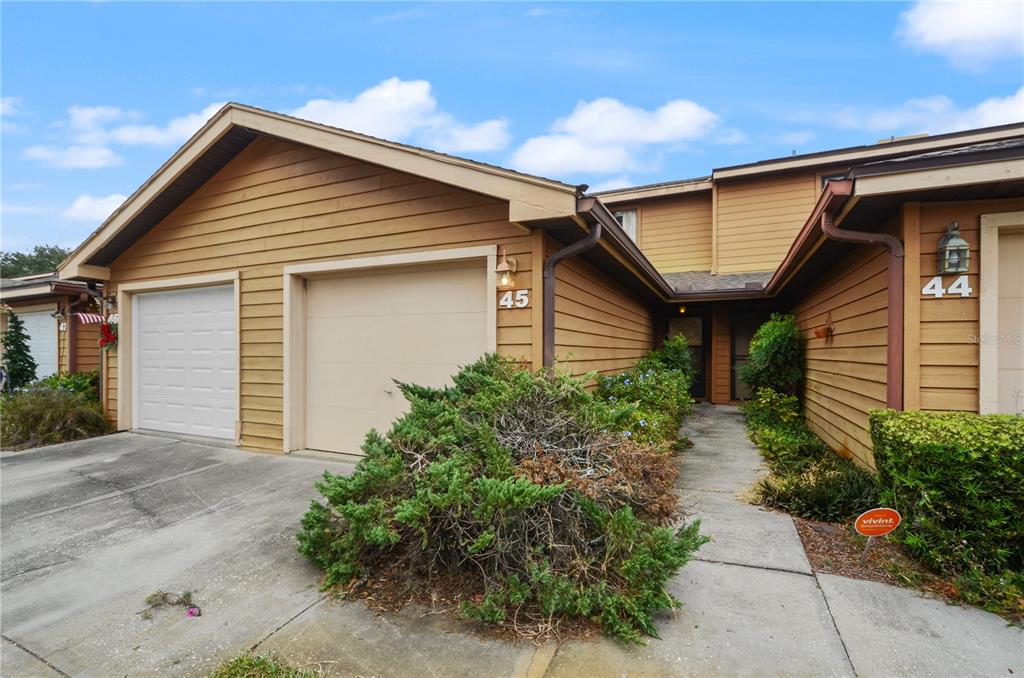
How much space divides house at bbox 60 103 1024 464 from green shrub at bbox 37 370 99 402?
1.31m

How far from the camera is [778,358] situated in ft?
23.9

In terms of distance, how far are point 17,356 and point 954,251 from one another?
1597 centimetres

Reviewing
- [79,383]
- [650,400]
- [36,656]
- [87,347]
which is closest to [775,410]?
[650,400]

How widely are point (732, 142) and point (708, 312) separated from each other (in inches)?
293

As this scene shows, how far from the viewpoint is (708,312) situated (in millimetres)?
10625

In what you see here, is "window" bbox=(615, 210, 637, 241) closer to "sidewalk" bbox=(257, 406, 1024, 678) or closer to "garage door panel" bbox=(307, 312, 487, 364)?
"garage door panel" bbox=(307, 312, 487, 364)

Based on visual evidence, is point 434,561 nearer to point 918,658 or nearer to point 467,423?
point 467,423

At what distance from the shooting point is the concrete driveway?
2.13 meters

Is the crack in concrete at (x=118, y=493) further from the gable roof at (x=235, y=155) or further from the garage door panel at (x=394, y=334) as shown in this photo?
the gable roof at (x=235, y=155)

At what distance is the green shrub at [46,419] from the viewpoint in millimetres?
6285

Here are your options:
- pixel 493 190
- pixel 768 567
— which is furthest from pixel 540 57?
pixel 768 567

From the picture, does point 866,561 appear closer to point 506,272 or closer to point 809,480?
point 809,480

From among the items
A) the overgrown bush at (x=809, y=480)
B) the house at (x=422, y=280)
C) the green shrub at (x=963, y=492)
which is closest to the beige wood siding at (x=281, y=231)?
the house at (x=422, y=280)

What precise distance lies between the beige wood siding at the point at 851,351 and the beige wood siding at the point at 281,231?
10.7 ft
